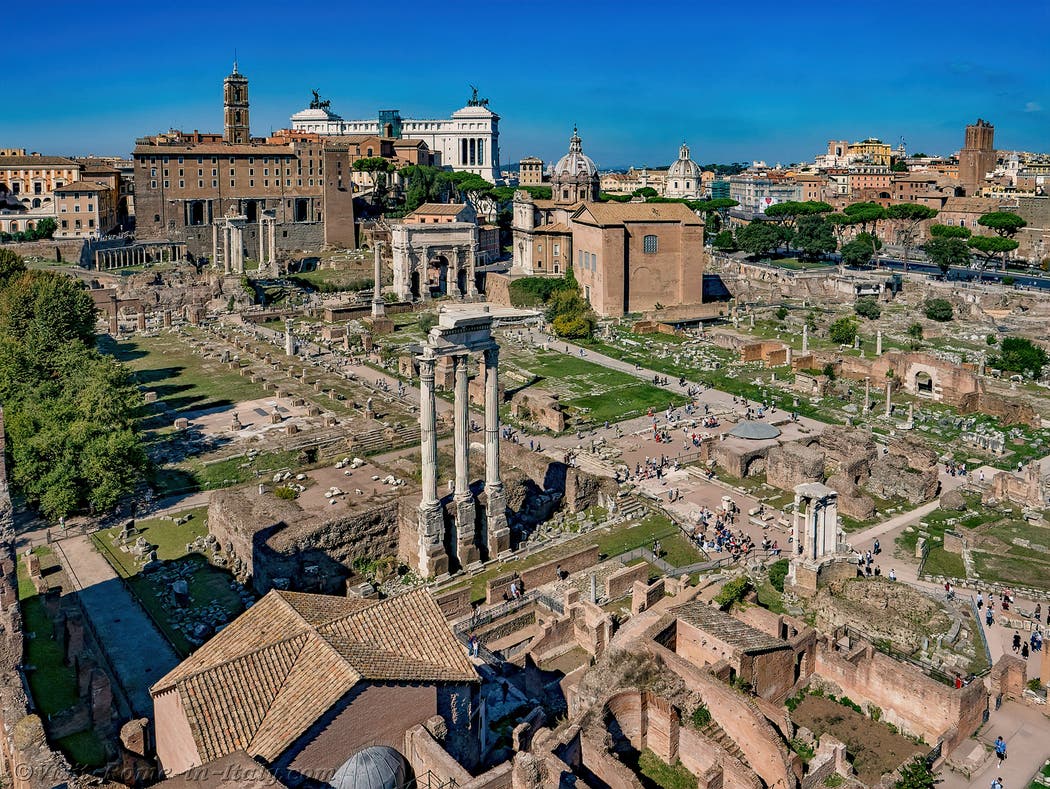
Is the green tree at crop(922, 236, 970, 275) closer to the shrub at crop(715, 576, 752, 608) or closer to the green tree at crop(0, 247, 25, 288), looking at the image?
the shrub at crop(715, 576, 752, 608)

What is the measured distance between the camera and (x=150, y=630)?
22797mm

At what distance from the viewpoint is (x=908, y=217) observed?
104m

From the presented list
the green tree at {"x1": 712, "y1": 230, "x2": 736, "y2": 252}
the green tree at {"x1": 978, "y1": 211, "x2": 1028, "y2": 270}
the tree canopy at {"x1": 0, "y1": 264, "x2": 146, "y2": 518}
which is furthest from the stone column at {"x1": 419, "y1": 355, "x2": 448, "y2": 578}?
the green tree at {"x1": 978, "y1": 211, "x2": 1028, "y2": 270}

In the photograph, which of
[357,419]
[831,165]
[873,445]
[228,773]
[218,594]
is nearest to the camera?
[228,773]

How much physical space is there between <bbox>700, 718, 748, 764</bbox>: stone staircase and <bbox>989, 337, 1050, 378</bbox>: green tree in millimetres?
40005

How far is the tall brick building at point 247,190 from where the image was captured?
290ft

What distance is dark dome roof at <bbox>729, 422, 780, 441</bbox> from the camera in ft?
123

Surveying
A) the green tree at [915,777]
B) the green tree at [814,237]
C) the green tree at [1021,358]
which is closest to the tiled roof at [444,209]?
the green tree at [814,237]

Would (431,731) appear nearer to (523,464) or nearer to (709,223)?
(523,464)

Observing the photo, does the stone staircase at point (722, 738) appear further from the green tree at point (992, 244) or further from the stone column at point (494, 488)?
the green tree at point (992, 244)

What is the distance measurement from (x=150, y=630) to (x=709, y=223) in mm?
96431

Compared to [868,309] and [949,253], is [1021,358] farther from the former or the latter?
[949,253]

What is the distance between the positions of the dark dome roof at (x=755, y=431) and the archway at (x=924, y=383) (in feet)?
40.8

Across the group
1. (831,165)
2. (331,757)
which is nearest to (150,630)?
(331,757)
